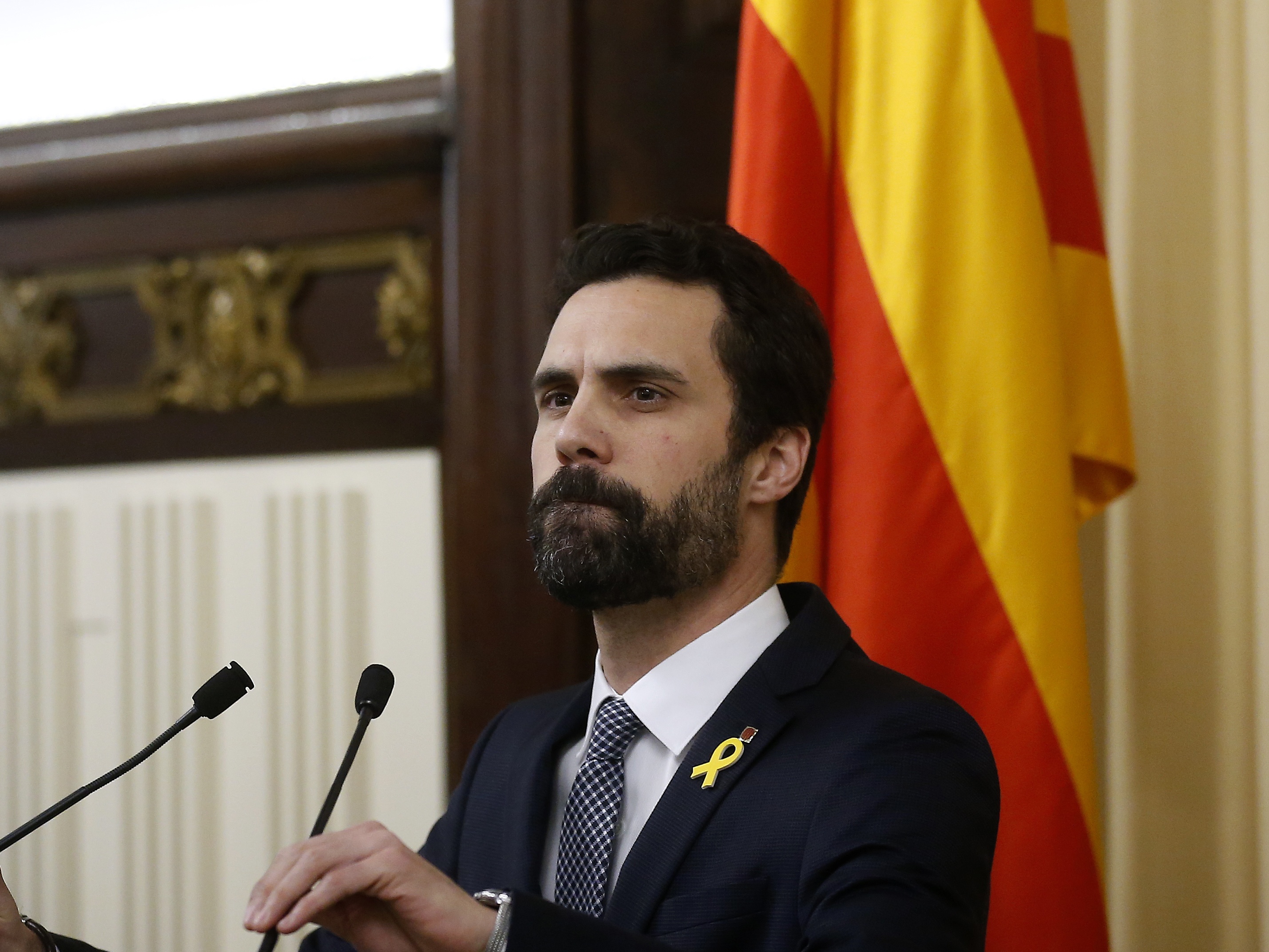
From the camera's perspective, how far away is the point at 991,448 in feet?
6.10

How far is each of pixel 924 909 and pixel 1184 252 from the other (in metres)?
1.45

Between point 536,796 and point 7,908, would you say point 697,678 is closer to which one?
point 536,796

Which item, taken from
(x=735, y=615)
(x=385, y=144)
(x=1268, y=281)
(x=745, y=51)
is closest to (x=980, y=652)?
(x=735, y=615)

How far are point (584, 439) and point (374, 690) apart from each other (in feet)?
1.32

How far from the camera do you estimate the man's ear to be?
5.27ft

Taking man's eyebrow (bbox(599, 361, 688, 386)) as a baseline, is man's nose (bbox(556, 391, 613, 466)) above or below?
below

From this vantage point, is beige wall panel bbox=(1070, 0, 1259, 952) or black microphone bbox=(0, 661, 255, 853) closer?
black microphone bbox=(0, 661, 255, 853)

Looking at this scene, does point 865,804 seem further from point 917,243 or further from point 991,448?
point 917,243

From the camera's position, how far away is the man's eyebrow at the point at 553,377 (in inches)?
61.8

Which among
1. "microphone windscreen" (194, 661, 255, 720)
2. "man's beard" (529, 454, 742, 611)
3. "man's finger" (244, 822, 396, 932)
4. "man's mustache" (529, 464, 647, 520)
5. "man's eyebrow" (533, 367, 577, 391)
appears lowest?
"man's finger" (244, 822, 396, 932)

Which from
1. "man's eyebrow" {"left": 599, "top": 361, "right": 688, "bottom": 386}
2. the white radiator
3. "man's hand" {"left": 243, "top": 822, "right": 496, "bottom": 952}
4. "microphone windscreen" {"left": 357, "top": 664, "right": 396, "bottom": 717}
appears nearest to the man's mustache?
"man's eyebrow" {"left": 599, "top": 361, "right": 688, "bottom": 386}

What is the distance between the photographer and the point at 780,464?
164cm

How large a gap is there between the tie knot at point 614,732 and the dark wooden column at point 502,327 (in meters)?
0.87

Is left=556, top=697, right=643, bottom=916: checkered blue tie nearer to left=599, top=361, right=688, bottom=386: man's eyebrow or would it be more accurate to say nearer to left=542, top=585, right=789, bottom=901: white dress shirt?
left=542, top=585, right=789, bottom=901: white dress shirt
